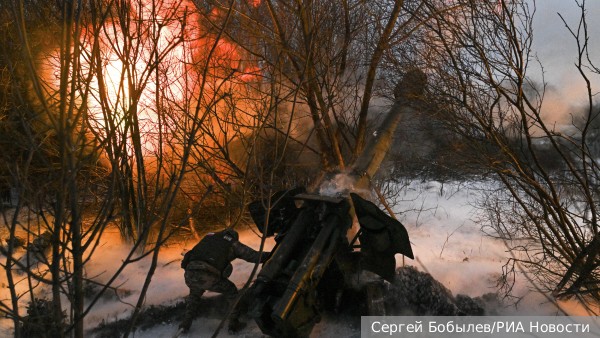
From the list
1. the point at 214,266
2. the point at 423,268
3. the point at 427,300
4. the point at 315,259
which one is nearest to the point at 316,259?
the point at 315,259

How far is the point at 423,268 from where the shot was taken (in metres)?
6.87

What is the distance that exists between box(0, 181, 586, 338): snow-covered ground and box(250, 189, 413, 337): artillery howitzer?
834 mm

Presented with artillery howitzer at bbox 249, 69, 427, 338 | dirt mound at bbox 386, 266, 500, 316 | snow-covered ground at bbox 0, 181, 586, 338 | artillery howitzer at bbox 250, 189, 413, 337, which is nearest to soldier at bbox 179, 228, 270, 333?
snow-covered ground at bbox 0, 181, 586, 338

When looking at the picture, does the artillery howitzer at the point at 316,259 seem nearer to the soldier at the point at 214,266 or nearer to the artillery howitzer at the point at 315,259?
the artillery howitzer at the point at 315,259

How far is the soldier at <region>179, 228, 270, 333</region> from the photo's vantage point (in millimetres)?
4879

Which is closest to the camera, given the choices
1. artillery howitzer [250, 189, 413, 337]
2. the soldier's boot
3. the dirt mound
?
artillery howitzer [250, 189, 413, 337]

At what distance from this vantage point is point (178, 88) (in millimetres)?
7422

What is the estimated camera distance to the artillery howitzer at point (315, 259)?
12.7 feet

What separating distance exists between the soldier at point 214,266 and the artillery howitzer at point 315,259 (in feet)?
1.83

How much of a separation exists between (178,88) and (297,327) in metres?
5.04

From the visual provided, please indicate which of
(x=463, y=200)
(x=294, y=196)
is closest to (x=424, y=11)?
(x=294, y=196)

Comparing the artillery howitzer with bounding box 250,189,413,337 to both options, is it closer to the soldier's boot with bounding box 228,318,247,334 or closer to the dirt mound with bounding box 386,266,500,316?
the dirt mound with bounding box 386,266,500,316

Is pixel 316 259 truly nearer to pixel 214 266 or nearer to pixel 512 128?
pixel 214 266

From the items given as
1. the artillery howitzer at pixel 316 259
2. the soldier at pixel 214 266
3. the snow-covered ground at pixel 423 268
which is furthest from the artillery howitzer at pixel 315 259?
the snow-covered ground at pixel 423 268
